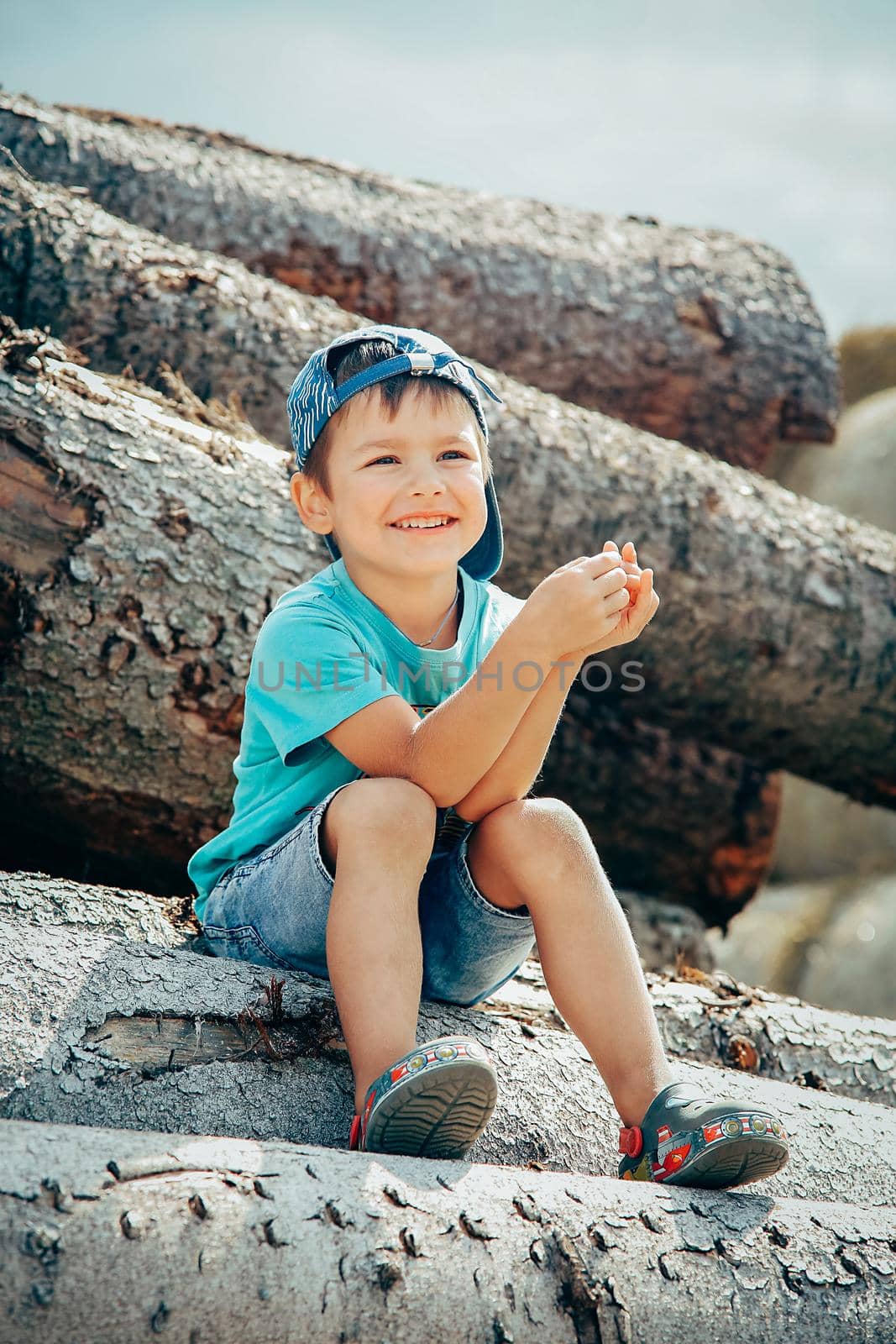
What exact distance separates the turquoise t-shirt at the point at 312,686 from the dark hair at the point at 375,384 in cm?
21

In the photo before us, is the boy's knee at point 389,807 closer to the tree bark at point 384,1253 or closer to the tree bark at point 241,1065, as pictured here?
the tree bark at point 241,1065

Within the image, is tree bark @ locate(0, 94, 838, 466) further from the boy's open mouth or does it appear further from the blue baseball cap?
the boy's open mouth

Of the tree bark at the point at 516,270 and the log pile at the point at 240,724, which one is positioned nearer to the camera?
the log pile at the point at 240,724

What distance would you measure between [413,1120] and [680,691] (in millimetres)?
2354

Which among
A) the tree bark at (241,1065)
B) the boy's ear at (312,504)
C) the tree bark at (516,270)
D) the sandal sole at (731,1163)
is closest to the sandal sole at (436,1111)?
the tree bark at (241,1065)

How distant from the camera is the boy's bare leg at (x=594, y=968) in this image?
1.86 metres

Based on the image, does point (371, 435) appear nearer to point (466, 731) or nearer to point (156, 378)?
point (466, 731)

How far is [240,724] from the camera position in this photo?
2814 millimetres

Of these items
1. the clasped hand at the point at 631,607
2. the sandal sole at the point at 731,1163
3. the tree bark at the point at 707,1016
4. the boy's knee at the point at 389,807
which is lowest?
the tree bark at the point at 707,1016

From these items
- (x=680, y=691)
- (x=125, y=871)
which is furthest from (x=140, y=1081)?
(x=680, y=691)

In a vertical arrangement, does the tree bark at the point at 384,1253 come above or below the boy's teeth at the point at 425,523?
below

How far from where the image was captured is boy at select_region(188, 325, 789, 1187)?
174 cm

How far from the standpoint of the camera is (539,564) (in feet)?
11.5

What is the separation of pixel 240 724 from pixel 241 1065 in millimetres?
1090
